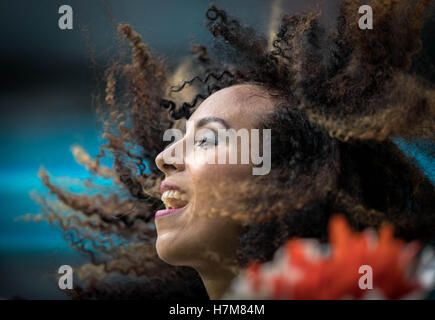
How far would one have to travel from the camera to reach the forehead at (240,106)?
1.06 m

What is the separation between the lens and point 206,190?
3.33 ft

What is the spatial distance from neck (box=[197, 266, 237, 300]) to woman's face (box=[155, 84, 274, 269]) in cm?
3

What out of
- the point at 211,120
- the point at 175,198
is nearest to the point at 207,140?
the point at 211,120

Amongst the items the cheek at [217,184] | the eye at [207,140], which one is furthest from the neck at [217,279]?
the eye at [207,140]

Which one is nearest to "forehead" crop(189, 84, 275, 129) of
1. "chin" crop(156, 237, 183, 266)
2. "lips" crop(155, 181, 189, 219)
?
"lips" crop(155, 181, 189, 219)

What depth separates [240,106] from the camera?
1.07 metres

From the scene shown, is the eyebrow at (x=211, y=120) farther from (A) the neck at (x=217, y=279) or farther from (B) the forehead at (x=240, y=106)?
(A) the neck at (x=217, y=279)

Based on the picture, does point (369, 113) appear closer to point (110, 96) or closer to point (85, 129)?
point (110, 96)

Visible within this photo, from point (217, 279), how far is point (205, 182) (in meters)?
0.23

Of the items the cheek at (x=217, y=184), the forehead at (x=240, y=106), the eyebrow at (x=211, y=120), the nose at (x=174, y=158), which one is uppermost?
the forehead at (x=240, y=106)

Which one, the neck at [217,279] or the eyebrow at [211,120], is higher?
the eyebrow at [211,120]

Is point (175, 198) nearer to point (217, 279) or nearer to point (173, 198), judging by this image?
point (173, 198)

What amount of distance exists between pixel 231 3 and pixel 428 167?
0.63m

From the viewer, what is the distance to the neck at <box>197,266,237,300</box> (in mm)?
1067
